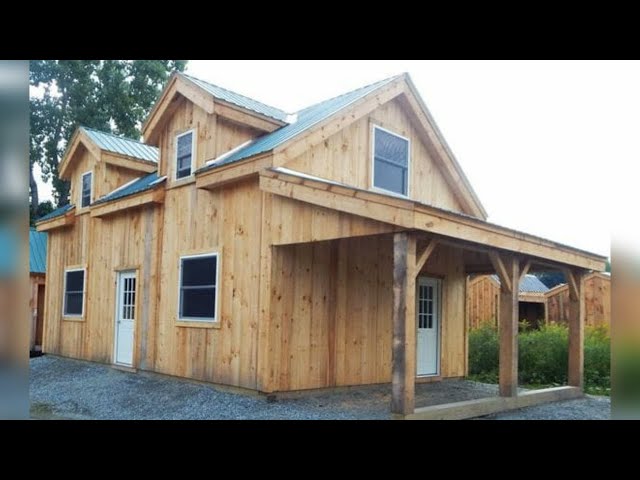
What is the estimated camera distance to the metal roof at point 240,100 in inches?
436

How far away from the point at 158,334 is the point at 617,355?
32.4ft

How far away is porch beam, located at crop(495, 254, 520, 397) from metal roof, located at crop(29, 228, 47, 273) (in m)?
14.8

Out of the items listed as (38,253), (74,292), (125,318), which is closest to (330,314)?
(125,318)

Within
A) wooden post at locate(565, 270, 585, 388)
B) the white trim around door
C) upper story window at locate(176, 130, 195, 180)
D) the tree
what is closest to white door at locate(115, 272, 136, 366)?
the white trim around door

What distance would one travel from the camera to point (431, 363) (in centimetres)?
1193

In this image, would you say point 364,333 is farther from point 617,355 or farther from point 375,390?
point 617,355

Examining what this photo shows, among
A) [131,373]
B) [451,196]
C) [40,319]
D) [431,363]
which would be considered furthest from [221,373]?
[40,319]

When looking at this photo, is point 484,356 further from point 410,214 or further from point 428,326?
point 410,214

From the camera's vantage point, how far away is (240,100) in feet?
39.4

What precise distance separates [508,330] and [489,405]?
1.20 meters

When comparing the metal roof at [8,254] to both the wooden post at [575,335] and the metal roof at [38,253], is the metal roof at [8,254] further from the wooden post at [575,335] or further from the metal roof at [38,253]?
the metal roof at [38,253]

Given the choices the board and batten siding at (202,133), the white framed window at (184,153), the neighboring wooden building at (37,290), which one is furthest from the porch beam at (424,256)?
the neighboring wooden building at (37,290)

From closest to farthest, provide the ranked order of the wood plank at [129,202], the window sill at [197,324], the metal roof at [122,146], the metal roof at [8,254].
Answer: the metal roof at [8,254] → the window sill at [197,324] → the wood plank at [129,202] → the metal roof at [122,146]

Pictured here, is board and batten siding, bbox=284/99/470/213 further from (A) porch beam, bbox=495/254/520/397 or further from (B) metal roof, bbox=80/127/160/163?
(B) metal roof, bbox=80/127/160/163
